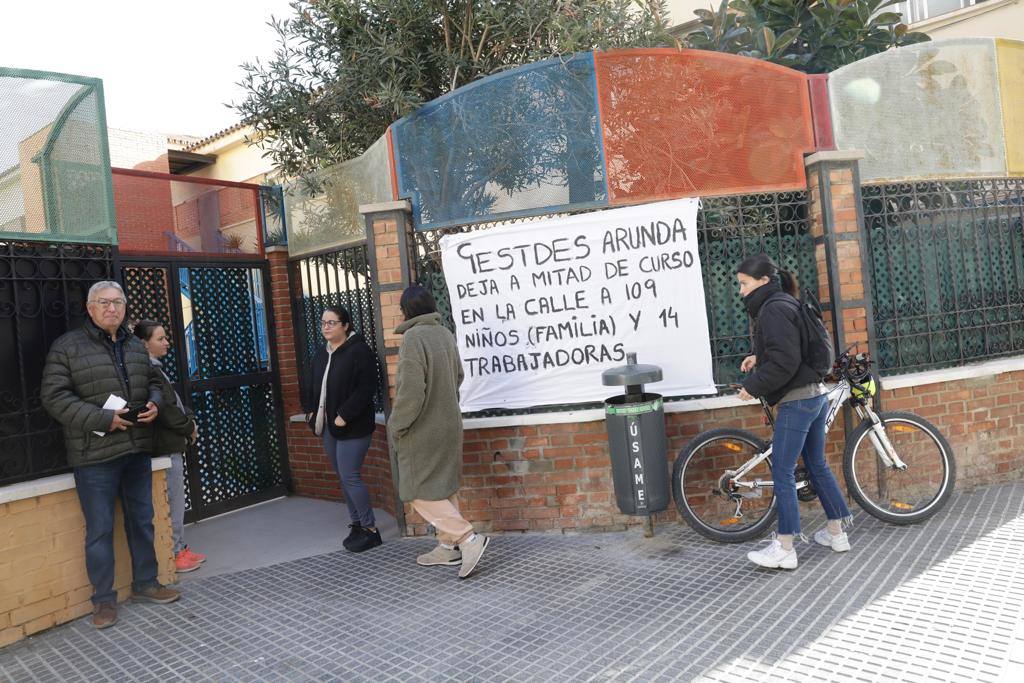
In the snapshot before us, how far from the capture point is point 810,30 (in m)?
7.59

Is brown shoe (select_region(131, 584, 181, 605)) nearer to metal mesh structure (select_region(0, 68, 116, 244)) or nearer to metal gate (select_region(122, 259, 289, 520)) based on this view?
metal gate (select_region(122, 259, 289, 520))

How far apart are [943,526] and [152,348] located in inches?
224

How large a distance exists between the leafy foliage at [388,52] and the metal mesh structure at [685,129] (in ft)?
2.34

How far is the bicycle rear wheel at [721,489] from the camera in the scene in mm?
4824

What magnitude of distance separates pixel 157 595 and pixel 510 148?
3.93 metres

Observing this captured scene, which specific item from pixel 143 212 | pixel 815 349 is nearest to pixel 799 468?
pixel 815 349

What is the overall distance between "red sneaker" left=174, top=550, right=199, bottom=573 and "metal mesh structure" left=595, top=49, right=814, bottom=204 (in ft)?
13.5

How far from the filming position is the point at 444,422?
4.75 m

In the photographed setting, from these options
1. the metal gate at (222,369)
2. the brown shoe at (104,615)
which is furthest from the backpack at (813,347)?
the metal gate at (222,369)

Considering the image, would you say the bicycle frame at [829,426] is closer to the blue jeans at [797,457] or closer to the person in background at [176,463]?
the blue jeans at [797,457]

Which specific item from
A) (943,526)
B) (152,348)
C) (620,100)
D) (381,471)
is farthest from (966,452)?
(152,348)

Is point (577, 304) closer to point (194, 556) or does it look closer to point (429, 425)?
point (429, 425)

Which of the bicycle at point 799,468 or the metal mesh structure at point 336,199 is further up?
the metal mesh structure at point 336,199

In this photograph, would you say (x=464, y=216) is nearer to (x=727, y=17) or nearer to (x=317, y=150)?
(x=317, y=150)
